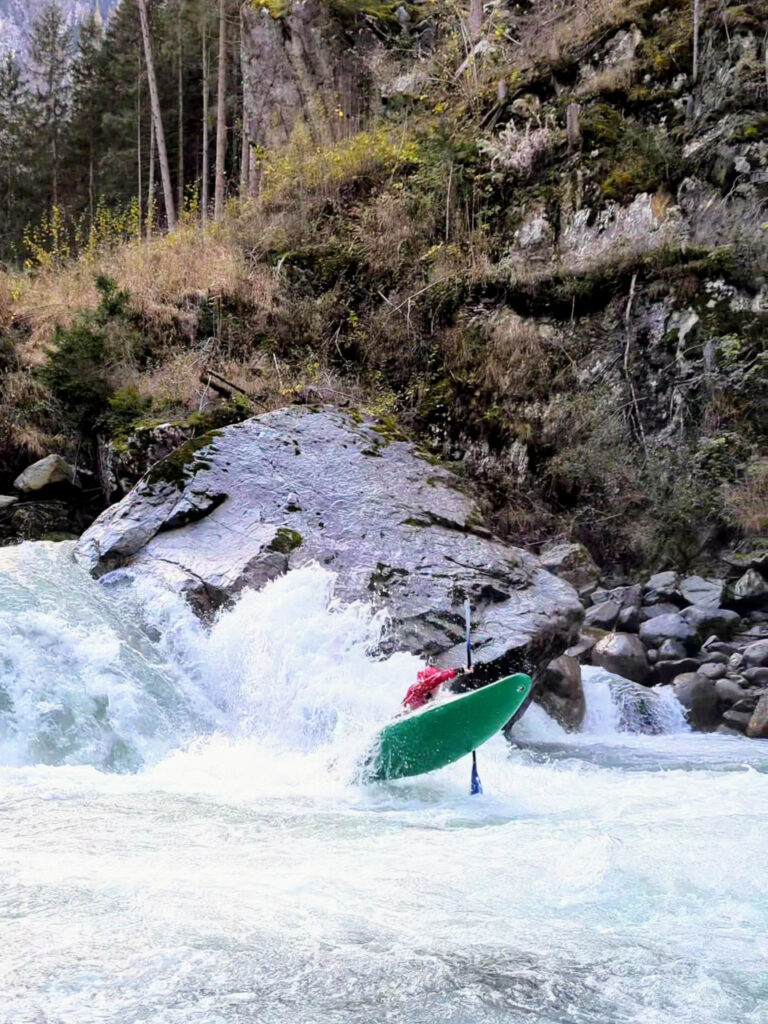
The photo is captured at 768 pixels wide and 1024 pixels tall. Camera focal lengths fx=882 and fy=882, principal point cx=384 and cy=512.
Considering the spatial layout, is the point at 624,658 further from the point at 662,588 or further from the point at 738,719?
the point at 662,588

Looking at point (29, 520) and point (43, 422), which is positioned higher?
point (43, 422)

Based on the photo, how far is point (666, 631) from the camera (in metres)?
7.76

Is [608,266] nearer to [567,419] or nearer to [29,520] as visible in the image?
[567,419]

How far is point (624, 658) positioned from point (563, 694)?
873mm

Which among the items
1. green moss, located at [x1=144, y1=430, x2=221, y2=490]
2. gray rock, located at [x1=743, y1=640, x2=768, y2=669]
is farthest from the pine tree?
gray rock, located at [x1=743, y1=640, x2=768, y2=669]

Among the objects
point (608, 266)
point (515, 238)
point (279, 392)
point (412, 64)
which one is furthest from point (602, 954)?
point (412, 64)

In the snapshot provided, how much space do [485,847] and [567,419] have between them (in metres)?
7.08

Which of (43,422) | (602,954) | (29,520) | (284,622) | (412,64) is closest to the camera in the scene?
(602,954)

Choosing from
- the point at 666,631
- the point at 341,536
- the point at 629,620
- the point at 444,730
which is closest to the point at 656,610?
the point at 629,620

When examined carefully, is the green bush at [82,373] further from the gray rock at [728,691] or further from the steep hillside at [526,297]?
the gray rock at [728,691]

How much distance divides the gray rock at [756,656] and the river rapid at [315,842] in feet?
2.68

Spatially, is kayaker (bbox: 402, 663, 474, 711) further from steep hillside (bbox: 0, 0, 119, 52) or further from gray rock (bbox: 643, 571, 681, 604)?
steep hillside (bbox: 0, 0, 119, 52)

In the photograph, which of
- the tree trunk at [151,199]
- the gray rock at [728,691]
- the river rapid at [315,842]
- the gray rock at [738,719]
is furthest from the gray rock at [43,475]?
the gray rock at [738,719]

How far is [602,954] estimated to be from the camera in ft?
8.41
